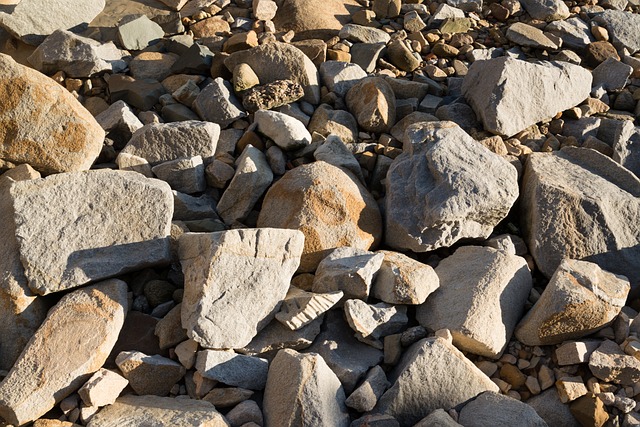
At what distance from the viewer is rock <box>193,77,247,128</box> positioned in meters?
4.08

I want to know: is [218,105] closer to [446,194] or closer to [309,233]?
[309,233]

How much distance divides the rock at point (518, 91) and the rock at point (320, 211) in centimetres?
103

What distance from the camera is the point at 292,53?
4.29 meters

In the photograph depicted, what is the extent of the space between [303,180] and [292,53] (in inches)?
47.3

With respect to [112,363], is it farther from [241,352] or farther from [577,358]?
[577,358]

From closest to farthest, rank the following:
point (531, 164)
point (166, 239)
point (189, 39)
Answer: point (166, 239), point (531, 164), point (189, 39)

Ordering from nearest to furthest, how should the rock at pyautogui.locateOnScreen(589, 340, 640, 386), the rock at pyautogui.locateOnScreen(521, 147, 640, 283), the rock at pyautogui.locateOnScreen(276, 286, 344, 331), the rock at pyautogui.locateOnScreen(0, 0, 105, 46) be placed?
the rock at pyautogui.locateOnScreen(589, 340, 640, 386) → the rock at pyautogui.locateOnScreen(276, 286, 344, 331) → the rock at pyautogui.locateOnScreen(521, 147, 640, 283) → the rock at pyautogui.locateOnScreen(0, 0, 105, 46)

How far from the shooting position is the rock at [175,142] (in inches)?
150

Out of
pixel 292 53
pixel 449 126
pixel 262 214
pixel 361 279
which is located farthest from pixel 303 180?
pixel 292 53

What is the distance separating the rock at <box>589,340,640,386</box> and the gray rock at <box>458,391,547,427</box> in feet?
1.32

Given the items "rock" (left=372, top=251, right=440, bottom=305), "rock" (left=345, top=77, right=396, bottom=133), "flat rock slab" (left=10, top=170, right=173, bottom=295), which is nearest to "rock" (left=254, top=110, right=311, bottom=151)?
"rock" (left=345, top=77, right=396, bottom=133)

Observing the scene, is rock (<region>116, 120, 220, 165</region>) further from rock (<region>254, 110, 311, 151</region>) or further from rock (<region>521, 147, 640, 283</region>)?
rock (<region>521, 147, 640, 283</region>)

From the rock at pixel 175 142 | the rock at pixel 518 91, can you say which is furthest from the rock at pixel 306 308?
the rock at pixel 518 91

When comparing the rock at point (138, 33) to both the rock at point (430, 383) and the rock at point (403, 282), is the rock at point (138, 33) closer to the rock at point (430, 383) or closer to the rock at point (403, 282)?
the rock at point (403, 282)
